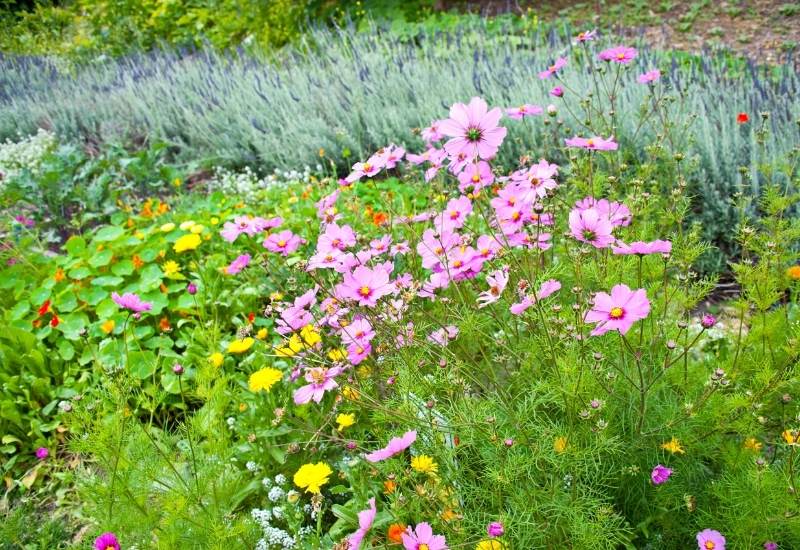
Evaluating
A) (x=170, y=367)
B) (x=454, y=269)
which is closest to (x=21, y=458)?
(x=170, y=367)

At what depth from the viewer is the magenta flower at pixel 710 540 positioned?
1342 millimetres

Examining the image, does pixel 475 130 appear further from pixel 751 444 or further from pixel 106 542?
pixel 106 542

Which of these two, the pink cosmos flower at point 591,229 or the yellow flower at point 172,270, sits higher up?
the pink cosmos flower at point 591,229

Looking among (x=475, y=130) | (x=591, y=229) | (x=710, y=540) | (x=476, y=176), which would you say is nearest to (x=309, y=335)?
(x=476, y=176)

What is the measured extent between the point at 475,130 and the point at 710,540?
0.95m

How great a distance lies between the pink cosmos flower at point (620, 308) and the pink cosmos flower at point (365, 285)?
1.44ft

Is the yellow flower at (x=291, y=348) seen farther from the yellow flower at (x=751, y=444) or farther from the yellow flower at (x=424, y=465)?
the yellow flower at (x=751, y=444)

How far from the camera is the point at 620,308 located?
3.92 feet

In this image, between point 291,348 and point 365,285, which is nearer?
point 365,285

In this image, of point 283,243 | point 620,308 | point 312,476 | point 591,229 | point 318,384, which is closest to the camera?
point 620,308

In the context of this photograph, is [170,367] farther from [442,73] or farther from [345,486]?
[442,73]

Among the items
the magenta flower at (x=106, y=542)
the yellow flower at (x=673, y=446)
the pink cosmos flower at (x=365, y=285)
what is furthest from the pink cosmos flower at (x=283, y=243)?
the yellow flower at (x=673, y=446)

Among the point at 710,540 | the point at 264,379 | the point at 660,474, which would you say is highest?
the point at 264,379

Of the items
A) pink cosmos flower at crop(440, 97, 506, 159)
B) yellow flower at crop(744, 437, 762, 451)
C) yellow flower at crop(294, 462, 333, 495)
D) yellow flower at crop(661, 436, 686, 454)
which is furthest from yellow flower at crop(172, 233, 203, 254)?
yellow flower at crop(744, 437, 762, 451)
